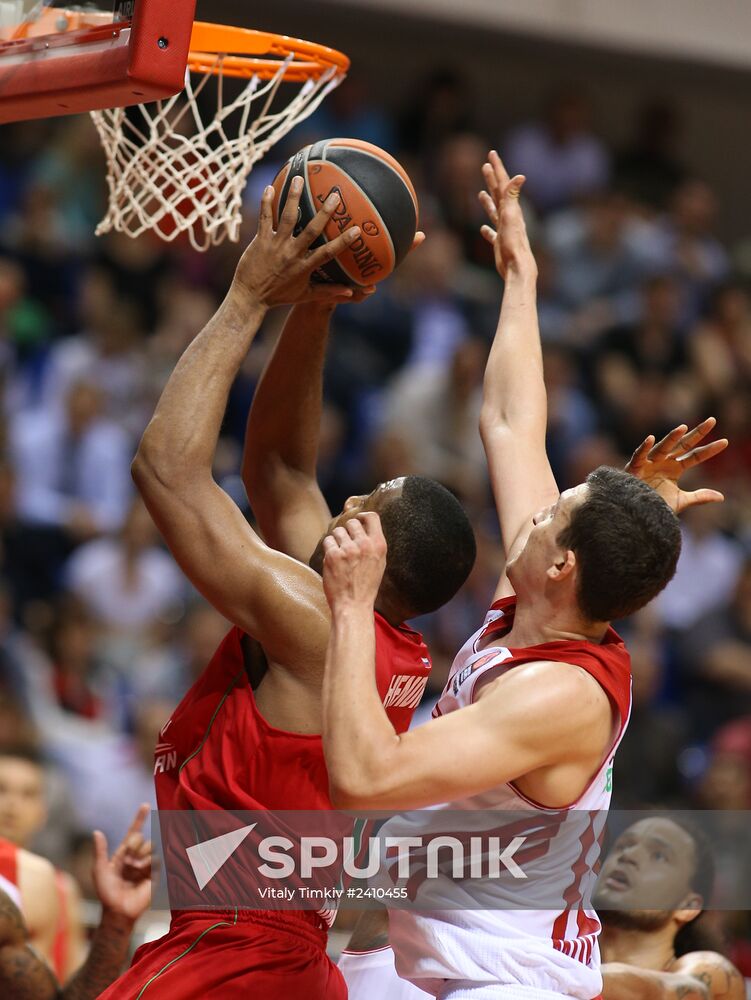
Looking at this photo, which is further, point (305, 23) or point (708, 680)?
point (305, 23)

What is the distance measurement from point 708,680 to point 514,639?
19.0ft

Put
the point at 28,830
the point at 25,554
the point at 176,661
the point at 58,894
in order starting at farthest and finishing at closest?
the point at 25,554 < the point at 176,661 < the point at 28,830 < the point at 58,894

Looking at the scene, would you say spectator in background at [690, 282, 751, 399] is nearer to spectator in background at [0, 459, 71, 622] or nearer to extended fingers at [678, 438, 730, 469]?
spectator in background at [0, 459, 71, 622]

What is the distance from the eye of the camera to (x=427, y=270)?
9.77 m

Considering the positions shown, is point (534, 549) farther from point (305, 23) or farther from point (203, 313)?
point (305, 23)

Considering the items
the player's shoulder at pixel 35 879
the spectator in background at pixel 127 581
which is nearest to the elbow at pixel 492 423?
the player's shoulder at pixel 35 879

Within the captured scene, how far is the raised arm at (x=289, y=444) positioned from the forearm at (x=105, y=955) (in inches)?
43.2

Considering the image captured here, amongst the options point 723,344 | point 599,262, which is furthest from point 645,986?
point 599,262

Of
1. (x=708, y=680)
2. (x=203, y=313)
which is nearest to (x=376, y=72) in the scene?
(x=203, y=313)

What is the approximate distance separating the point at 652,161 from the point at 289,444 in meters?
8.32

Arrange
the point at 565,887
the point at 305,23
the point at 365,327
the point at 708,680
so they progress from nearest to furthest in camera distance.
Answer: the point at 565,887, the point at 708,680, the point at 365,327, the point at 305,23

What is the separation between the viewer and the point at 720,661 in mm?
8719

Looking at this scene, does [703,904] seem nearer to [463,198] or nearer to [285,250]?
[285,250]

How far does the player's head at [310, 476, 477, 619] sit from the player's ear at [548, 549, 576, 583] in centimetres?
38
